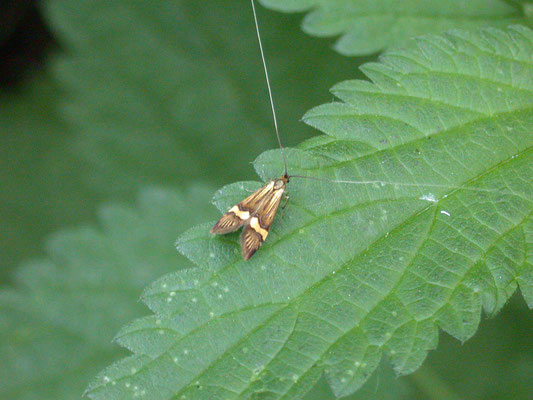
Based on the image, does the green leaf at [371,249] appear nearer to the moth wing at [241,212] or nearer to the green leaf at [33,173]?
the moth wing at [241,212]

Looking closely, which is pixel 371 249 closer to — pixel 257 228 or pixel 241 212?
pixel 257 228

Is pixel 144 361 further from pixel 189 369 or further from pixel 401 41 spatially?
pixel 401 41

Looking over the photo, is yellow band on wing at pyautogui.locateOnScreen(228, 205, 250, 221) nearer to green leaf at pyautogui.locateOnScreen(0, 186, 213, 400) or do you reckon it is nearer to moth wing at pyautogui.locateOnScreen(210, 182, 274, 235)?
moth wing at pyautogui.locateOnScreen(210, 182, 274, 235)

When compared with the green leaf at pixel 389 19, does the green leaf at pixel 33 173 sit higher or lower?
higher

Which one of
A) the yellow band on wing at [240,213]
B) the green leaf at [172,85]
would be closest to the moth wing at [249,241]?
the yellow band on wing at [240,213]

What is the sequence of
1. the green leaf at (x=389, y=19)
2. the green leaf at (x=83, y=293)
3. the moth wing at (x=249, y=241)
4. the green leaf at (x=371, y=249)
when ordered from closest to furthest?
the green leaf at (x=371, y=249)
the moth wing at (x=249, y=241)
the green leaf at (x=389, y=19)
the green leaf at (x=83, y=293)

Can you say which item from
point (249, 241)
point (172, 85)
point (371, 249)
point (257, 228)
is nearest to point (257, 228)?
point (257, 228)

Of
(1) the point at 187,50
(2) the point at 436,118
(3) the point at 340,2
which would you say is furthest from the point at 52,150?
(2) the point at 436,118

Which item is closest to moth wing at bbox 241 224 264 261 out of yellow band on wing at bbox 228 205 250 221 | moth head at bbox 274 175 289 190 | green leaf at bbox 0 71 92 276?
yellow band on wing at bbox 228 205 250 221
